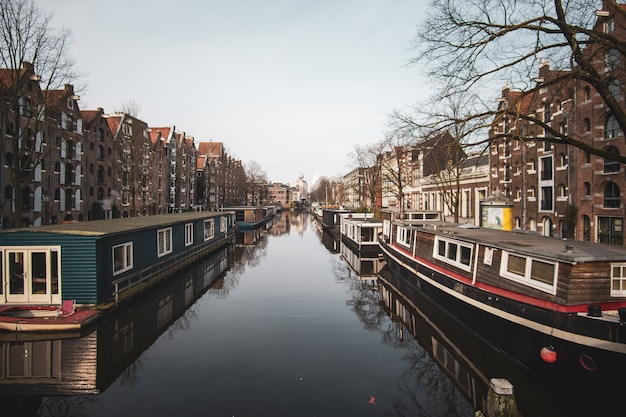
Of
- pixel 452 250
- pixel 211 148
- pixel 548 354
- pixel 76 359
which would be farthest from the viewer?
pixel 211 148

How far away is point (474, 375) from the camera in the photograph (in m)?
11.4

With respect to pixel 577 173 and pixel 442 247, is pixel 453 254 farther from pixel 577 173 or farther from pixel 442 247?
pixel 577 173

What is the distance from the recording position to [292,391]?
10211mm

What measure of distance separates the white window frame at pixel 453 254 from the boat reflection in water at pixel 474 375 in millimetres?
2286

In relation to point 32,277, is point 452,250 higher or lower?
higher

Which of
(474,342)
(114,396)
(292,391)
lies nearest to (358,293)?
(474,342)

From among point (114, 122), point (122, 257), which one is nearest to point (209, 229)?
point (122, 257)

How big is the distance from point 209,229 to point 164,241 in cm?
1436

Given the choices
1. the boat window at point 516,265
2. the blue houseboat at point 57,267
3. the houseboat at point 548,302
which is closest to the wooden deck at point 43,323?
the blue houseboat at point 57,267

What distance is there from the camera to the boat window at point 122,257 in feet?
57.1

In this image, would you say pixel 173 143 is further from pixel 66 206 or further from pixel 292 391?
pixel 292 391

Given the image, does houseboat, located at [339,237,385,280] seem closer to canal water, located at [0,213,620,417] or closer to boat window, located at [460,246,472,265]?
→ canal water, located at [0,213,620,417]

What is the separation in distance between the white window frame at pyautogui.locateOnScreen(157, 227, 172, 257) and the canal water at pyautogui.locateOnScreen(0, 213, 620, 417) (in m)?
4.15

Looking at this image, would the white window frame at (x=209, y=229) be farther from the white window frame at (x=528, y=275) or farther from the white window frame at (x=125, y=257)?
the white window frame at (x=528, y=275)
